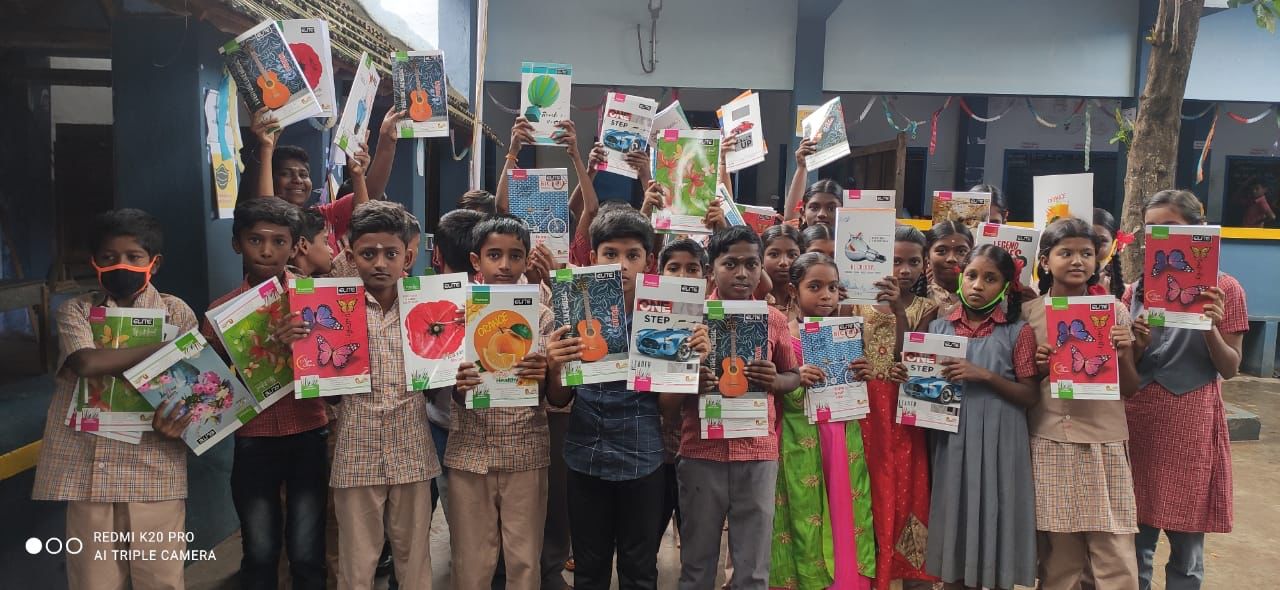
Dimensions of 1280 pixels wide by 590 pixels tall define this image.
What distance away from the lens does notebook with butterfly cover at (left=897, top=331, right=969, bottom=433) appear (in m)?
2.82

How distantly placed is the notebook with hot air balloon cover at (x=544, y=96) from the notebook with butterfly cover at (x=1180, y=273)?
91.6 inches

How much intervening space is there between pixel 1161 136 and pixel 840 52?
4.52 m

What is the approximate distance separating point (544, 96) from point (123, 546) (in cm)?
226

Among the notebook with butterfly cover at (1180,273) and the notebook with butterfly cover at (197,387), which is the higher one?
the notebook with butterfly cover at (1180,273)

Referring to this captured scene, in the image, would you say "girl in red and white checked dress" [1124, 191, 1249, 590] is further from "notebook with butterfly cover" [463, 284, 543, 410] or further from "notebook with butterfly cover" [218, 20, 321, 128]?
"notebook with butterfly cover" [218, 20, 321, 128]

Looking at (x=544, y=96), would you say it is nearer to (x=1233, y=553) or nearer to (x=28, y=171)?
(x=28, y=171)

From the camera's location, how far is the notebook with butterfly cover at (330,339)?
2445 mm

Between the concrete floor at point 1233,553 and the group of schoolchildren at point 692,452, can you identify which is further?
the concrete floor at point 1233,553

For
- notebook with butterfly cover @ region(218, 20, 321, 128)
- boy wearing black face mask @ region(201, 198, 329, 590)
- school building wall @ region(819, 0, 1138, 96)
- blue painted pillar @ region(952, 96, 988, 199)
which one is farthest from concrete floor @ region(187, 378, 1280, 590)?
blue painted pillar @ region(952, 96, 988, 199)

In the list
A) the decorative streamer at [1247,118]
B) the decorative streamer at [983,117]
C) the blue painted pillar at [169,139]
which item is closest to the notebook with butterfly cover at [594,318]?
the blue painted pillar at [169,139]

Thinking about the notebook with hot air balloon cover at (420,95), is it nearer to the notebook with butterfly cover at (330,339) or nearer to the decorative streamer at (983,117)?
the notebook with butterfly cover at (330,339)

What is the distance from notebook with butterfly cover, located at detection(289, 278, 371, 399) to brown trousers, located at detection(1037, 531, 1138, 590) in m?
2.45

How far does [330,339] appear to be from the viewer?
248 centimetres

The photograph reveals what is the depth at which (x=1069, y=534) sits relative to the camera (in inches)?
112
